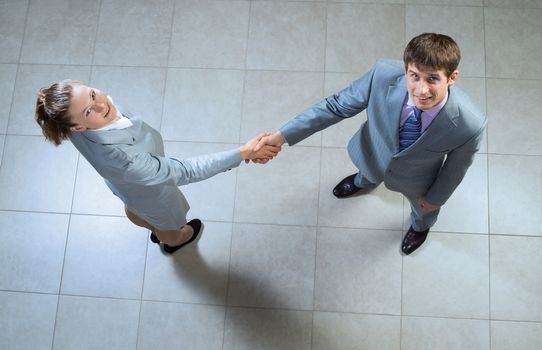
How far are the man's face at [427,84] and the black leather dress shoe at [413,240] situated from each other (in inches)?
49.0

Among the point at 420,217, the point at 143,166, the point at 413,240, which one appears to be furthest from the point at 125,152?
the point at 413,240

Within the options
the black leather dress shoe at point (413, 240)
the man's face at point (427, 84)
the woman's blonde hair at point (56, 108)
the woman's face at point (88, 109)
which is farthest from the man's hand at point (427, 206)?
the woman's blonde hair at point (56, 108)

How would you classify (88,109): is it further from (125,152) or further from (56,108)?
(125,152)

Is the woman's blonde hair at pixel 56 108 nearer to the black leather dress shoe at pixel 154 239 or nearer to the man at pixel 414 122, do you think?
the man at pixel 414 122

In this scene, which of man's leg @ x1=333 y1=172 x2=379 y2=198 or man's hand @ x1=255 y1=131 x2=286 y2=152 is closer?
man's hand @ x1=255 y1=131 x2=286 y2=152

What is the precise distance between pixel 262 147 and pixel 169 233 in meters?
0.73

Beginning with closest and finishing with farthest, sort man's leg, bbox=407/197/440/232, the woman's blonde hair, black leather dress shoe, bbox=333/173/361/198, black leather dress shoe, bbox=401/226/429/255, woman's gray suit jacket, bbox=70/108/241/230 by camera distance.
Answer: the woman's blonde hair, woman's gray suit jacket, bbox=70/108/241/230, man's leg, bbox=407/197/440/232, black leather dress shoe, bbox=401/226/429/255, black leather dress shoe, bbox=333/173/361/198

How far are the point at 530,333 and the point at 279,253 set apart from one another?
1.51 m

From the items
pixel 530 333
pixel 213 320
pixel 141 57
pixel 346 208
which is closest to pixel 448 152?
pixel 346 208

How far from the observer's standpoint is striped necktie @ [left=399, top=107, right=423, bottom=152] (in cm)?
181

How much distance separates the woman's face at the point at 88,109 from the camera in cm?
174

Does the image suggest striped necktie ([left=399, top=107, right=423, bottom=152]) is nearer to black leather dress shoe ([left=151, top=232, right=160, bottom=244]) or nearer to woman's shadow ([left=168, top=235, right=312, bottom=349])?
woman's shadow ([left=168, top=235, right=312, bottom=349])

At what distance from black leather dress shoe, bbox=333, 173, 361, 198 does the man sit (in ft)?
1.34

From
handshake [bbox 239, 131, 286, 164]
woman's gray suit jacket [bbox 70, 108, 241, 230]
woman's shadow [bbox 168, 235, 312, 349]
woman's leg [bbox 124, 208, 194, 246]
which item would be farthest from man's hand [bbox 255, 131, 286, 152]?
woman's shadow [bbox 168, 235, 312, 349]
